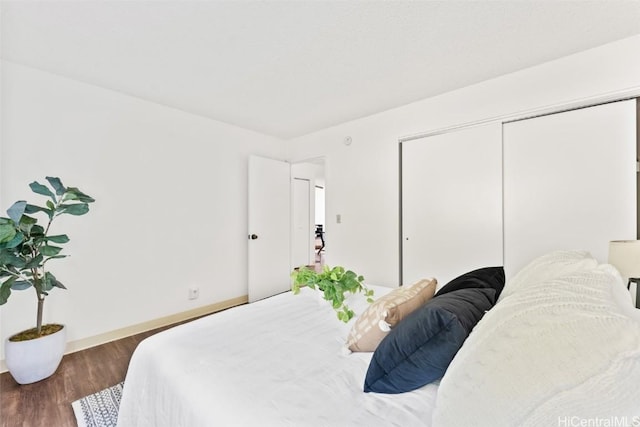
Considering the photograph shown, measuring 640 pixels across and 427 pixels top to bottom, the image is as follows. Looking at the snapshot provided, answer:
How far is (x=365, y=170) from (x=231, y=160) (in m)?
A: 1.78

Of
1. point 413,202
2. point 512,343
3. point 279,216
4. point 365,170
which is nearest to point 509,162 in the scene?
point 413,202

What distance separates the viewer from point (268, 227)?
12.8 ft

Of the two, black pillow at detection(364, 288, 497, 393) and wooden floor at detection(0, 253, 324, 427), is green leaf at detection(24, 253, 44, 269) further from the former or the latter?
black pillow at detection(364, 288, 497, 393)

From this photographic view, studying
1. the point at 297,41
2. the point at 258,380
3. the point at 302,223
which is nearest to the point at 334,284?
the point at 258,380

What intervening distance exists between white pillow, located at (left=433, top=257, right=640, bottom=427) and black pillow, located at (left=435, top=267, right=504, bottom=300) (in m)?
0.53

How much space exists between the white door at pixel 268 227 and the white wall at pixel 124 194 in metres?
0.21

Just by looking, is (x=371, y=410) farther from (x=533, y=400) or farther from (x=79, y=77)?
(x=79, y=77)

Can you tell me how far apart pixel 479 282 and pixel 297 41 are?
1874 mm

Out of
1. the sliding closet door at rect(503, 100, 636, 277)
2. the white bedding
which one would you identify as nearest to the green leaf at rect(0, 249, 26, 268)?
the white bedding

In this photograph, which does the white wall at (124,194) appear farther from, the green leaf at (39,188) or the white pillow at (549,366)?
the white pillow at (549,366)

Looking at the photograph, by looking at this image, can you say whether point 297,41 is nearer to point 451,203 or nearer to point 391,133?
point 391,133

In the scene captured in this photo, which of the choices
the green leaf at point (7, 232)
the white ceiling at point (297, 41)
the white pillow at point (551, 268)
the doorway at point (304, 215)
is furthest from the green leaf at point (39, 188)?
the doorway at point (304, 215)

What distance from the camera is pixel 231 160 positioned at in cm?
361

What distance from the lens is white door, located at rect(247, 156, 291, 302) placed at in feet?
→ 12.1
